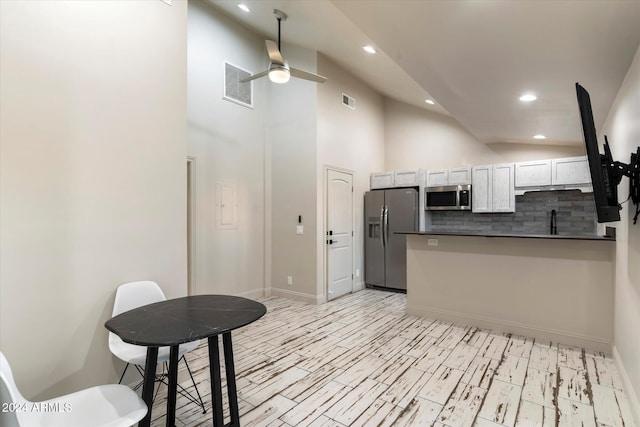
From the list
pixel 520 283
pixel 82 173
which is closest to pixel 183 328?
pixel 82 173

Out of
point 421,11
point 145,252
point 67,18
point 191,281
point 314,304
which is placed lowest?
point 314,304

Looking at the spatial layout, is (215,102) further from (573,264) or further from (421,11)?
(573,264)

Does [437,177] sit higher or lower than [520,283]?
higher

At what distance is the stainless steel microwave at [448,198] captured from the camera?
554 centimetres

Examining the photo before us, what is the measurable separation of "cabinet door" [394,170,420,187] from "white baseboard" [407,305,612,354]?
93.0 inches

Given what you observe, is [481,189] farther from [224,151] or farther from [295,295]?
[224,151]

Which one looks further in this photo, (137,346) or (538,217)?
(538,217)

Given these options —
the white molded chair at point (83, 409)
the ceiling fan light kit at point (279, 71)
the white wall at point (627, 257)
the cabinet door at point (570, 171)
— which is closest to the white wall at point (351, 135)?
the ceiling fan light kit at point (279, 71)

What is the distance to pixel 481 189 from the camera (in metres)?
5.48

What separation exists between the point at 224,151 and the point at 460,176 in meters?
4.03

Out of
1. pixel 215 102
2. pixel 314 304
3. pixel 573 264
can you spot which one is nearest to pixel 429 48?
pixel 573 264

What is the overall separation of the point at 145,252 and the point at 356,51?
12.5ft

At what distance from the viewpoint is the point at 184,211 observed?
103 inches

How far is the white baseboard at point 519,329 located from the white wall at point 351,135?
1684 mm
